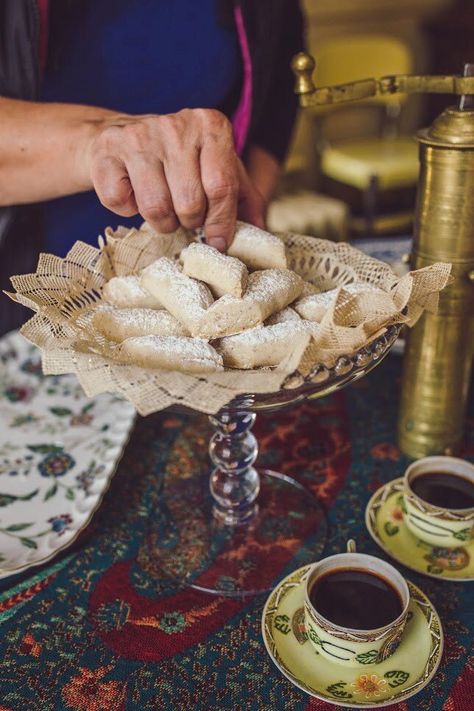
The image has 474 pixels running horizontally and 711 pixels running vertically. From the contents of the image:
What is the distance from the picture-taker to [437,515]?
0.62 metres

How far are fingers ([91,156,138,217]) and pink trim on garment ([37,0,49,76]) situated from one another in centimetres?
30

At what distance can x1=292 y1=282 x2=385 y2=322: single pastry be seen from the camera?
0.64m

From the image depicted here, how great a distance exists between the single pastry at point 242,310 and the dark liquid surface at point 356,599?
0.78 ft

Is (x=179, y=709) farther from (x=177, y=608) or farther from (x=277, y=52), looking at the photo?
(x=277, y=52)

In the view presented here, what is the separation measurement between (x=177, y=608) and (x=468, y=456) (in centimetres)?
39

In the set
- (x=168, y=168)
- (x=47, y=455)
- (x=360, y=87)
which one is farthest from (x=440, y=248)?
(x=47, y=455)

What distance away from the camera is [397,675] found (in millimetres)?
523

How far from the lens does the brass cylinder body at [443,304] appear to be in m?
0.68

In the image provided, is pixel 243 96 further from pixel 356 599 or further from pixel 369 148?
pixel 369 148

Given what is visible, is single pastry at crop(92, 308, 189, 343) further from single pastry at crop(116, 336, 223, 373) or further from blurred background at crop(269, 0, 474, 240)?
blurred background at crop(269, 0, 474, 240)

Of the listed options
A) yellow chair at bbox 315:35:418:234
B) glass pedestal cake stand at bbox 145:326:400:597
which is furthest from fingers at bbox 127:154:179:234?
yellow chair at bbox 315:35:418:234

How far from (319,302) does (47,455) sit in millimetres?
382

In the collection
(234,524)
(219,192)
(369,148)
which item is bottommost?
(369,148)

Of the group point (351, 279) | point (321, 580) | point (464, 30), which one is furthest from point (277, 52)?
point (464, 30)
